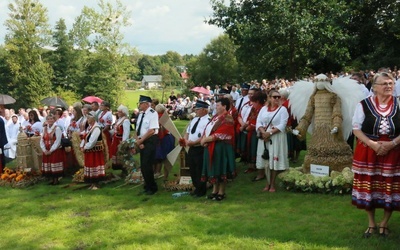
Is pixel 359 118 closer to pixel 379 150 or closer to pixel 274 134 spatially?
pixel 379 150

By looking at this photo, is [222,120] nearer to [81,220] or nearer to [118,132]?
[81,220]

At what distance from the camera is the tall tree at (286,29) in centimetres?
2170

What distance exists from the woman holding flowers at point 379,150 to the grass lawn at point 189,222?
513 millimetres

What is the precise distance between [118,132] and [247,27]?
1404cm

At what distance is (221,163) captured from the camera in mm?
7207

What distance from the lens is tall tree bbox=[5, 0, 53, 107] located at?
121 feet

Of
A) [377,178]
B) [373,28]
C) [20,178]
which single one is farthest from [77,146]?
[373,28]

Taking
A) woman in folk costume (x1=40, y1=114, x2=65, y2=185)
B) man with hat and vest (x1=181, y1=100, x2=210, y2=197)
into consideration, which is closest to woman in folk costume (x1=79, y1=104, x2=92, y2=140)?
woman in folk costume (x1=40, y1=114, x2=65, y2=185)

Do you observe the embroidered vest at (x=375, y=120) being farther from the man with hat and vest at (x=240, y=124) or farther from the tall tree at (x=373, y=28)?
the tall tree at (x=373, y=28)

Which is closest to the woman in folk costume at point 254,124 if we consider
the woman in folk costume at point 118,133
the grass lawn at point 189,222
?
the grass lawn at point 189,222

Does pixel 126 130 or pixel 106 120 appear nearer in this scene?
pixel 126 130

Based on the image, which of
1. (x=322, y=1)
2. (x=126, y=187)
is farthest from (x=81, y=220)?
(x=322, y=1)

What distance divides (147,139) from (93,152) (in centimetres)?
139

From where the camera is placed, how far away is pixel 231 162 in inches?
286
